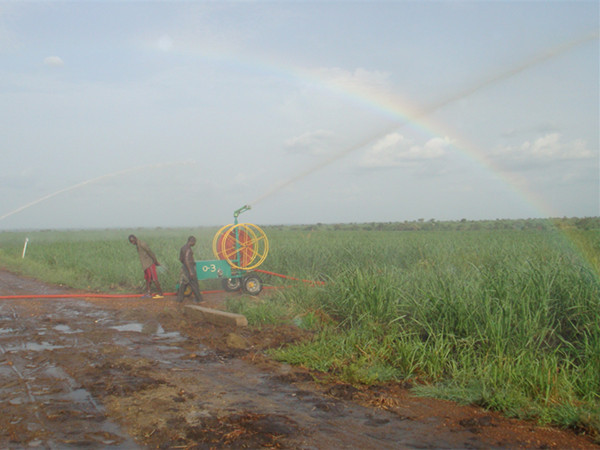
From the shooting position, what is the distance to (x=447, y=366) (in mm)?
6117

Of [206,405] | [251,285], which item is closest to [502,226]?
[251,285]

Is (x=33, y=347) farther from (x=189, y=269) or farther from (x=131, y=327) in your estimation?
(x=189, y=269)

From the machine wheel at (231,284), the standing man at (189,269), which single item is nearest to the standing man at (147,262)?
the standing man at (189,269)

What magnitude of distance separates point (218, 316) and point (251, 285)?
350 centimetres

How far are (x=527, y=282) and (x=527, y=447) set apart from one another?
146 inches

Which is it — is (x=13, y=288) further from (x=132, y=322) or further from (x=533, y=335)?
(x=533, y=335)

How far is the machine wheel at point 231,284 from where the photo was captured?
1269 cm

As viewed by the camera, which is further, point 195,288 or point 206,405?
point 195,288

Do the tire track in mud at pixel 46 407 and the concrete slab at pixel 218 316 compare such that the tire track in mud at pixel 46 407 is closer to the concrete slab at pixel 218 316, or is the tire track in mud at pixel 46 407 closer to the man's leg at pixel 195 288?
the concrete slab at pixel 218 316

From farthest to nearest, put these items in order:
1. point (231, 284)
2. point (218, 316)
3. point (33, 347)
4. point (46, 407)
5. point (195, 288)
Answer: point (231, 284), point (195, 288), point (218, 316), point (33, 347), point (46, 407)

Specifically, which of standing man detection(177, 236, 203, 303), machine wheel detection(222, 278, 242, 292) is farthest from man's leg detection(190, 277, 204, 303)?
machine wheel detection(222, 278, 242, 292)

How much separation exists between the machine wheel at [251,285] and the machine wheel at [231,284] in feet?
1.05

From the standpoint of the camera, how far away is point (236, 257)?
12.3 meters

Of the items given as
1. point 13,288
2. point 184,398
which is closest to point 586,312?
point 184,398
